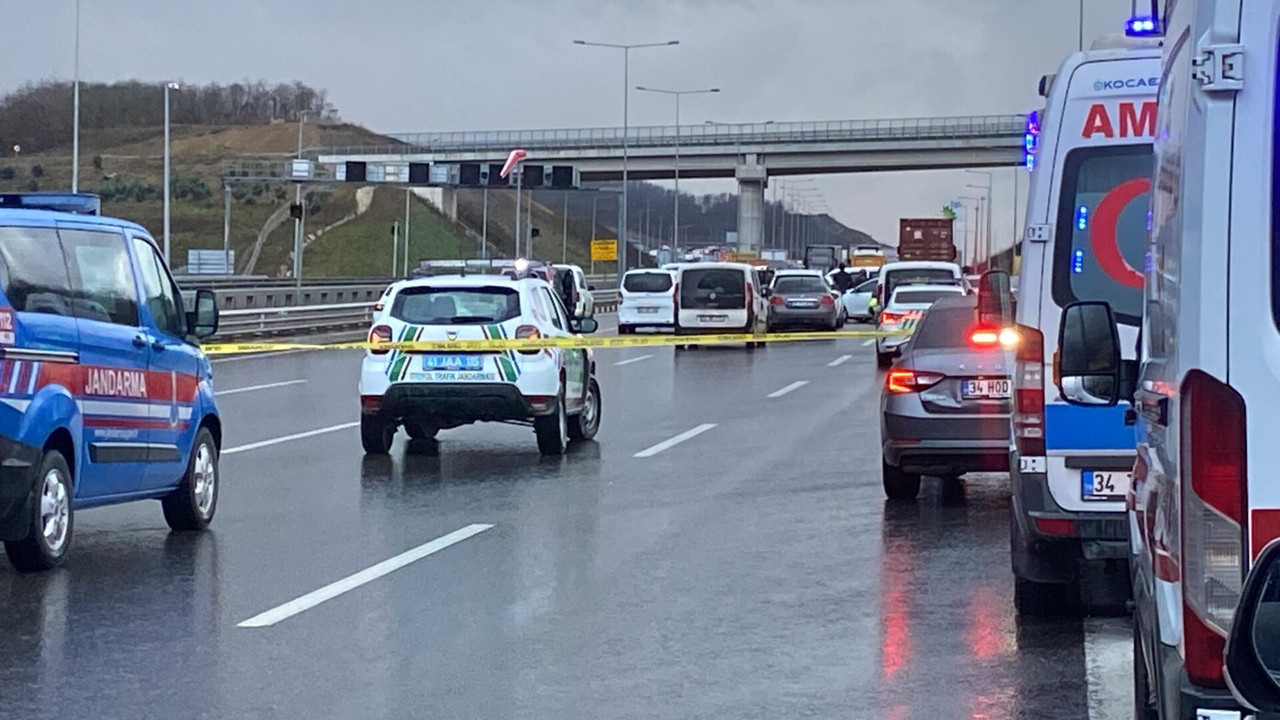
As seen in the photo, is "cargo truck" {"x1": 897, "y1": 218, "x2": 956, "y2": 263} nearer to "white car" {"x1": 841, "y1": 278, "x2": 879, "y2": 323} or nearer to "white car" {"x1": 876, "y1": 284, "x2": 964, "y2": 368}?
"white car" {"x1": 841, "y1": 278, "x2": 879, "y2": 323}

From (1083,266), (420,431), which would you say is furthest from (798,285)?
(1083,266)

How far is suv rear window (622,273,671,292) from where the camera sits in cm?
4788

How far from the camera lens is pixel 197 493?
12305 mm

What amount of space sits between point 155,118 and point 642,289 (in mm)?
129162

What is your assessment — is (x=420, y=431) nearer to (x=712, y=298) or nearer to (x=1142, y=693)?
(x=1142, y=693)

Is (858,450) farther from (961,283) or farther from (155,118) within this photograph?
(155,118)

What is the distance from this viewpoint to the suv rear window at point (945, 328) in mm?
14344

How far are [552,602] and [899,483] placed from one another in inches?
204

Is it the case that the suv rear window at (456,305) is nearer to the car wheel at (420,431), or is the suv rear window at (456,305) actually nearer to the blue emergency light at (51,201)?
the car wheel at (420,431)

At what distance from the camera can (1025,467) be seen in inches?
340

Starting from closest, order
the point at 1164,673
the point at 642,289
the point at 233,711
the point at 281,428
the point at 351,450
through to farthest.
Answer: the point at 1164,673
the point at 233,711
the point at 351,450
the point at 281,428
the point at 642,289

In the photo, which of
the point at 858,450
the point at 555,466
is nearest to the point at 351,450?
the point at 555,466

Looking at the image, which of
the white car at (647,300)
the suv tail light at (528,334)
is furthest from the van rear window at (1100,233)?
the white car at (647,300)

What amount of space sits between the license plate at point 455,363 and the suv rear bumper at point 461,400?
0.15 m
